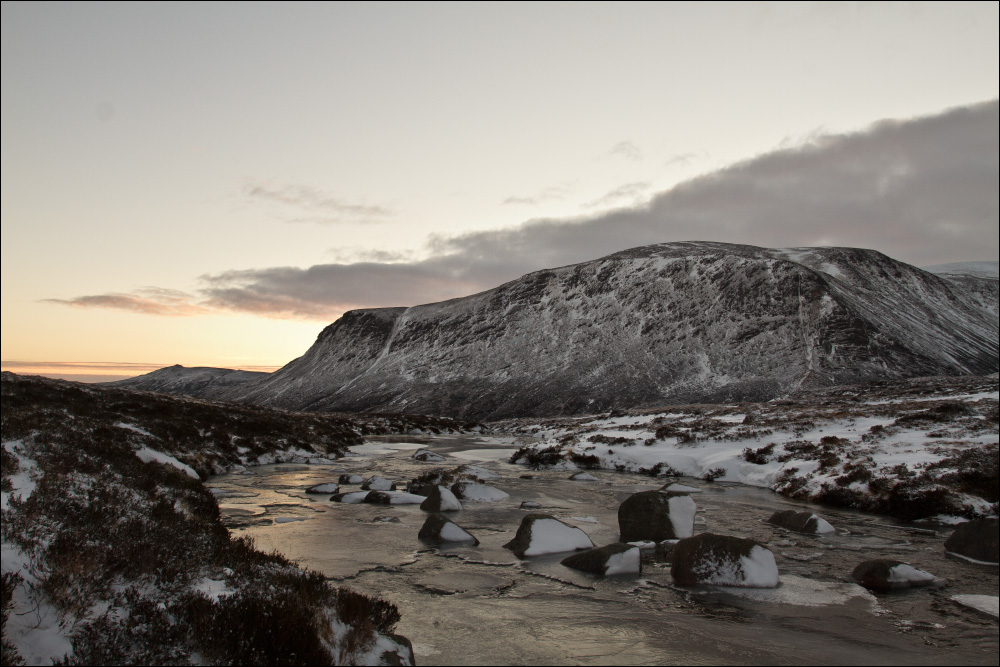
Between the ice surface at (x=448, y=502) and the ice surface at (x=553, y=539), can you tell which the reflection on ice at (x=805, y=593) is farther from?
the ice surface at (x=448, y=502)

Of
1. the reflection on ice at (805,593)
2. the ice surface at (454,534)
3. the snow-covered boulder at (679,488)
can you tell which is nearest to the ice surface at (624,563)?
the reflection on ice at (805,593)

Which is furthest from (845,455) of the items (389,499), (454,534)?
(389,499)

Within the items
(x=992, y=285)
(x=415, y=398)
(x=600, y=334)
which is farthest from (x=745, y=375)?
(x=992, y=285)

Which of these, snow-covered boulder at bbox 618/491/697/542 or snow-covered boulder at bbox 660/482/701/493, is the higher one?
snow-covered boulder at bbox 618/491/697/542

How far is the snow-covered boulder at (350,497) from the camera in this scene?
69.5 feet

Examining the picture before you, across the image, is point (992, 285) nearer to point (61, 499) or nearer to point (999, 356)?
point (999, 356)

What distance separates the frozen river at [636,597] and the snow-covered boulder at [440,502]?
42 centimetres

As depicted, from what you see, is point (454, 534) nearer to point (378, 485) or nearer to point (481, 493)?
point (481, 493)

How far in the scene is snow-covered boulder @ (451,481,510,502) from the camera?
74.0ft

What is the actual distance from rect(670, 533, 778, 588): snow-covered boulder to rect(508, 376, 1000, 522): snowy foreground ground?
965 cm

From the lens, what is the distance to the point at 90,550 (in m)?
8.16

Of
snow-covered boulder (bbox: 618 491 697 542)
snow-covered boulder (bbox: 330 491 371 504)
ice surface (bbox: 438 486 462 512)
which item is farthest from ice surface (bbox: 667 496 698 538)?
snow-covered boulder (bbox: 330 491 371 504)

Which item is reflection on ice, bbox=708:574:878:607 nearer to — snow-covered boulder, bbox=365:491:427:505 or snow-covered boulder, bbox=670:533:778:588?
snow-covered boulder, bbox=670:533:778:588

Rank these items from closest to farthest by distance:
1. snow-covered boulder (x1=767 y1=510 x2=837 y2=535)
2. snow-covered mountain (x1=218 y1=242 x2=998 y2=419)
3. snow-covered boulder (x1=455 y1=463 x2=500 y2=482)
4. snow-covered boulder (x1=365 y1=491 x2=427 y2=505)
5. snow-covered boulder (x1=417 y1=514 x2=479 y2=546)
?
snow-covered boulder (x1=417 y1=514 x2=479 y2=546), snow-covered boulder (x1=767 y1=510 x2=837 y2=535), snow-covered boulder (x1=365 y1=491 x2=427 y2=505), snow-covered boulder (x1=455 y1=463 x2=500 y2=482), snow-covered mountain (x1=218 y1=242 x2=998 y2=419)
